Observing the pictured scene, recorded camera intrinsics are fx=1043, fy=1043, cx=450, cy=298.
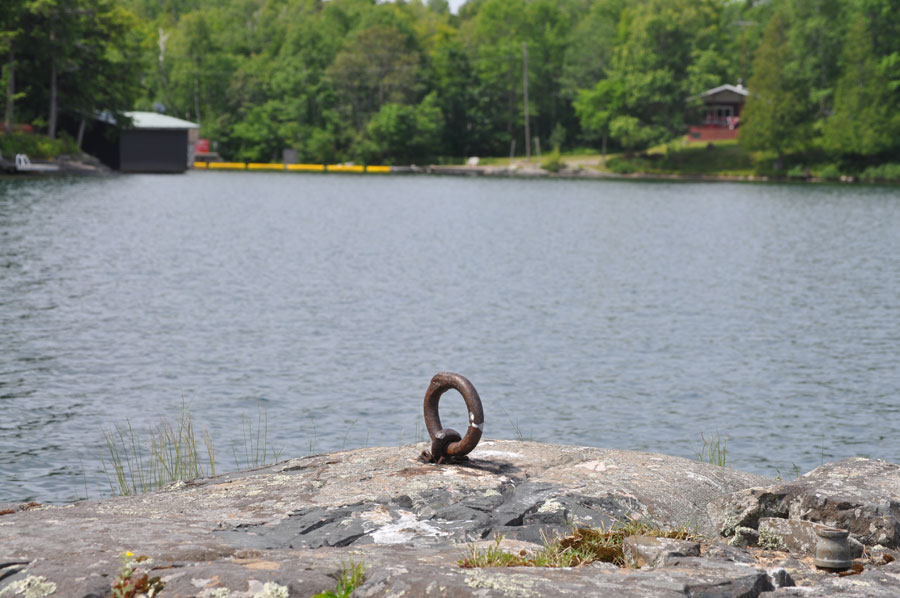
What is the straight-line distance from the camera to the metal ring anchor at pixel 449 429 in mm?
6914

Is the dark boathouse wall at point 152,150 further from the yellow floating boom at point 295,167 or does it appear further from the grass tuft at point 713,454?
the grass tuft at point 713,454

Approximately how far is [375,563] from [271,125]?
12331 cm

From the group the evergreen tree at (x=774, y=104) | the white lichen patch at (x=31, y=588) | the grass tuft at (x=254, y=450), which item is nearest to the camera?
the white lichen patch at (x=31, y=588)

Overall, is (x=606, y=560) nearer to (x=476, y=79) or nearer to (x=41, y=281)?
(x=41, y=281)

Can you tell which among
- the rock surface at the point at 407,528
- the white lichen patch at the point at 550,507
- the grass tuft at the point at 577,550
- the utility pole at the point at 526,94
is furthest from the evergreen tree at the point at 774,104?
the grass tuft at the point at 577,550

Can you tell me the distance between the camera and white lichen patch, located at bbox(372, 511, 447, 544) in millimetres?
5895

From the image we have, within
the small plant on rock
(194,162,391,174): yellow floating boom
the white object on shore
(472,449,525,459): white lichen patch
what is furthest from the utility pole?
the small plant on rock

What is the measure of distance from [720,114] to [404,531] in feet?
398

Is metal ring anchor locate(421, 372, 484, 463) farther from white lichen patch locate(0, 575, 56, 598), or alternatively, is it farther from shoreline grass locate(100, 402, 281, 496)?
shoreline grass locate(100, 402, 281, 496)

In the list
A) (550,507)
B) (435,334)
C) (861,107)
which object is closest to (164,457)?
(550,507)

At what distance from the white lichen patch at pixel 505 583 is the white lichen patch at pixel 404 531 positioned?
4.44 feet

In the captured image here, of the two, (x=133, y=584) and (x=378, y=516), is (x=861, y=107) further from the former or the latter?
(x=133, y=584)

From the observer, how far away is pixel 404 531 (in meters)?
6.02

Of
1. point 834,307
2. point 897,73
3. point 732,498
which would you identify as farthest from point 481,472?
point 897,73
